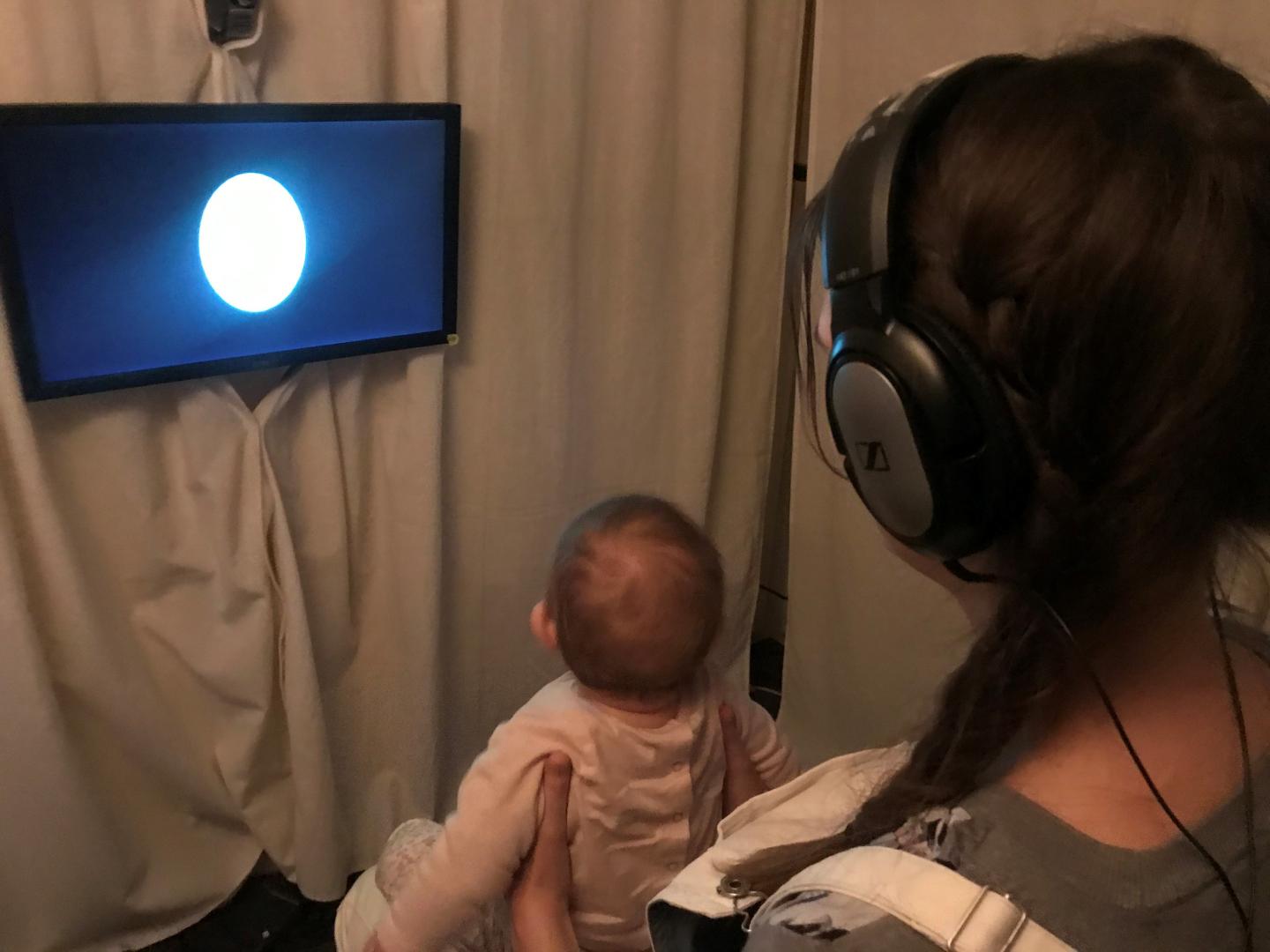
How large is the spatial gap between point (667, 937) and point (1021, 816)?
31 centimetres

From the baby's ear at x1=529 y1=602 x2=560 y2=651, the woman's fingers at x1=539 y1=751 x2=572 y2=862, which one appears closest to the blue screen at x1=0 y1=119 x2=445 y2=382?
the baby's ear at x1=529 y1=602 x2=560 y2=651

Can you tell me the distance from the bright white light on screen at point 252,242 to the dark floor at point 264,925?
2.78ft

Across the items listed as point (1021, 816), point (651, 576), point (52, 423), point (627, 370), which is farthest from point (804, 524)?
point (1021, 816)

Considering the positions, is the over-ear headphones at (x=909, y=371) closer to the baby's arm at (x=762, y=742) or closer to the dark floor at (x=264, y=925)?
the baby's arm at (x=762, y=742)

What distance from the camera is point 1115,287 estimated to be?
46 centimetres

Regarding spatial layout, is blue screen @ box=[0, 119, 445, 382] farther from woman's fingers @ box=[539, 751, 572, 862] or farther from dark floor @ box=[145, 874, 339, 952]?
dark floor @ box=[145, 874, 339, 952]

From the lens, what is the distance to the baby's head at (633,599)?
93cm

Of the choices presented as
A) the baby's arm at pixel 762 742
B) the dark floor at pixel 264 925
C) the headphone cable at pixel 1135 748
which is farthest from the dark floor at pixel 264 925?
the headphone cable at pixel 1135 748

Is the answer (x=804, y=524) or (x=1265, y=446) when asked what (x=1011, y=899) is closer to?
(x=1265, y=446)

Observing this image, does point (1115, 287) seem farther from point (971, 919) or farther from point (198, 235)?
point (198, 235)

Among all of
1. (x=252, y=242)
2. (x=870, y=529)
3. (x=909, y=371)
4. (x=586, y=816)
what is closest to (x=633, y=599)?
(x=586, y=816)

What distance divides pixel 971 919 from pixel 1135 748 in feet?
0.43

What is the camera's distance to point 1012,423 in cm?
51

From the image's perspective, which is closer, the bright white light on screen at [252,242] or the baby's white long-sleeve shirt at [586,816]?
the baby's white long-sleeve shirt at [586,816]
